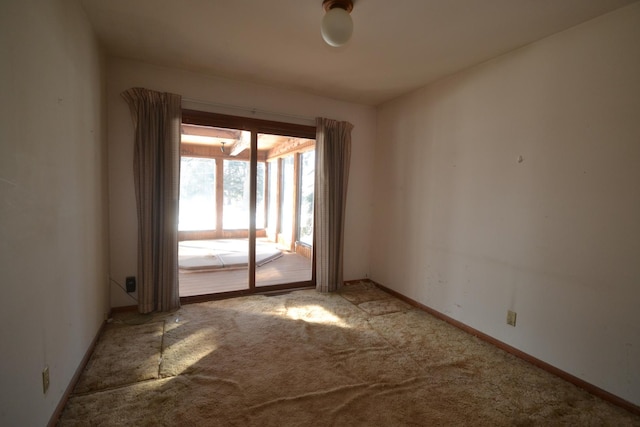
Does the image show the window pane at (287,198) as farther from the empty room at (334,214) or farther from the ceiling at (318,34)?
the ceiling at (318,34)

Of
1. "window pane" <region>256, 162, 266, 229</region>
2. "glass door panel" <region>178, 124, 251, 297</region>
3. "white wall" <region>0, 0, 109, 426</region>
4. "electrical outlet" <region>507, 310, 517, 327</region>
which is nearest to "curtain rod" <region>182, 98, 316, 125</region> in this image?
"white wall" <region>0, 0, 109, 426</region>

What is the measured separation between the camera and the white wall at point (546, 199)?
1858 mm

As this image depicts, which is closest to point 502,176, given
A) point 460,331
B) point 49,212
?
point 460,331

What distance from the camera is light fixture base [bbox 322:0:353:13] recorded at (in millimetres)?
1863

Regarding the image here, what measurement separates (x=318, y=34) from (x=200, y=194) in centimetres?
480

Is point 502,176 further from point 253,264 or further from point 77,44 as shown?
point 77,44

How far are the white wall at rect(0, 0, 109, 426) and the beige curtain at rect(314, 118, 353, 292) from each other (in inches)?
90.5

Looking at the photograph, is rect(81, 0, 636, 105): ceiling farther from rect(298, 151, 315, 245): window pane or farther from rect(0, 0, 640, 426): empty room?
rect(298, 151, 315, 245): window pane

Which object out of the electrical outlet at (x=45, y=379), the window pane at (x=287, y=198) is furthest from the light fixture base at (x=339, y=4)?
the window pane at (x=287, y=198)

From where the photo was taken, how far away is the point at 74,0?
189 centimetres

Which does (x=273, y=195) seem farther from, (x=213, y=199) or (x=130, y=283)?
(x=130, y=283)

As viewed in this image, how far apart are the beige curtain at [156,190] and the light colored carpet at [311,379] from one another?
0.35 meters

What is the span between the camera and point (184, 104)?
311 cm

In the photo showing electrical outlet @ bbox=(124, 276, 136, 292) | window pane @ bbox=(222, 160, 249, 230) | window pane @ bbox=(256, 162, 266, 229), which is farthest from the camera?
window pane @ bbox=(222, 160, 249, 230)
